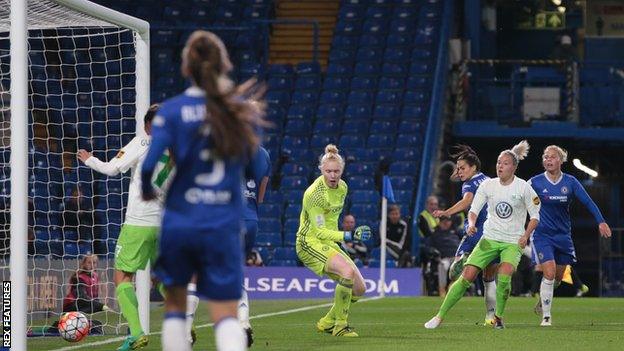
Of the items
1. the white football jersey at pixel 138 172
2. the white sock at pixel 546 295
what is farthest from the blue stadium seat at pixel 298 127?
the white football jersey at pixel 138 172

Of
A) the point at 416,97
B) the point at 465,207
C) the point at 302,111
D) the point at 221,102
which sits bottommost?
the point at 465,207

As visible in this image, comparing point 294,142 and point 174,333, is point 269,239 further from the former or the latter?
point 174,333

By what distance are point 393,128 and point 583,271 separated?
6934 mm

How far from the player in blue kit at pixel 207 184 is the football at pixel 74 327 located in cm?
573

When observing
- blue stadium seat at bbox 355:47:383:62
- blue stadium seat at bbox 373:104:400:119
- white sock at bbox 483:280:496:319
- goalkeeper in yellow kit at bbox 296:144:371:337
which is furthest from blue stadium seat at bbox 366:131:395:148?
goalkeeper in yellow kit at bbox 296:144:371:337

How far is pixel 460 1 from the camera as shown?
34000 millimetres

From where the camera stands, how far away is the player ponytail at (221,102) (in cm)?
749

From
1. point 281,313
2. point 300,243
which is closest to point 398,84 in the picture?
point 281,313

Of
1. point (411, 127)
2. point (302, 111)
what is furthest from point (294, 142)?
point (411, 127)

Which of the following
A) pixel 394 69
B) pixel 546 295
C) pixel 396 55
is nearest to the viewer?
pixel 546 295

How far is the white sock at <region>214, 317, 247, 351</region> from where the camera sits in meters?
7.49

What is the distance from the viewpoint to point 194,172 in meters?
7.57

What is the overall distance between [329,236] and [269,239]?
1403 cm

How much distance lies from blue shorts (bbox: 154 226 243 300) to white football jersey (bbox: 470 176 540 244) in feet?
25.2
